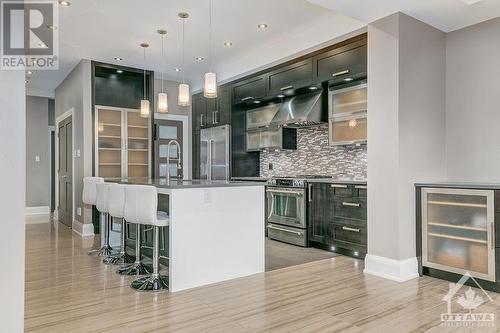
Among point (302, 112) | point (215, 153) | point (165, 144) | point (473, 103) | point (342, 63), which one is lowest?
point (215, 153)

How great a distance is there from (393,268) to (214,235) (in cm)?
177

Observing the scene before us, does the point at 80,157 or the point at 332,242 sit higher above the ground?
the point at 80,157

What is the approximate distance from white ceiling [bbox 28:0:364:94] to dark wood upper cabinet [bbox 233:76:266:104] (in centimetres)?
22

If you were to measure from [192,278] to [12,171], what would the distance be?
184cm

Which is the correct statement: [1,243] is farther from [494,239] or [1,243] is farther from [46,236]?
[46,236]

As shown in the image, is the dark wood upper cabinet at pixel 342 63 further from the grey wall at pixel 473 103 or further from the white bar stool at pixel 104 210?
the white bar stool at pixel 104 210

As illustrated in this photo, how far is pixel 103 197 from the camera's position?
4.13 metres

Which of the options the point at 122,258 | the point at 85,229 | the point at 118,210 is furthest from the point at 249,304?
the point at 85,229

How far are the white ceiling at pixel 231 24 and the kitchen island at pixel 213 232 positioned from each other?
1.97m

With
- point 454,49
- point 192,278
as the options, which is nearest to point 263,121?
point 454,49

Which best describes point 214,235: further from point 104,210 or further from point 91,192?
point 91,192

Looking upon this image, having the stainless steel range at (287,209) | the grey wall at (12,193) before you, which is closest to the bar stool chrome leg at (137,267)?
the grey wall at (12,193)

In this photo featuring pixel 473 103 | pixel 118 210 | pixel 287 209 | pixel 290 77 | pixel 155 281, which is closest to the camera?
pixel 155 281

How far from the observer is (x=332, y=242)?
4512mm
